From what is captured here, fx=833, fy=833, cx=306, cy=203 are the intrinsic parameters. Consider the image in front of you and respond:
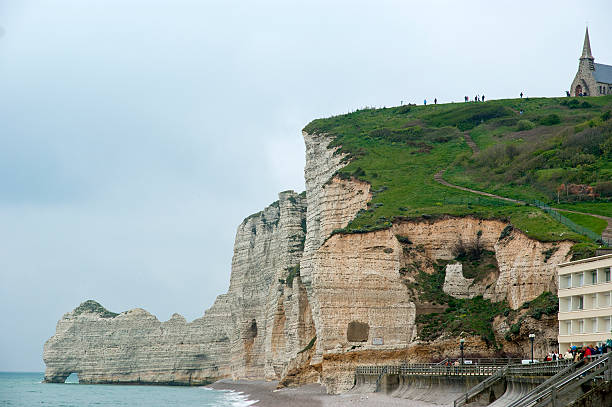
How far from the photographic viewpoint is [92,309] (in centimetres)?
13638

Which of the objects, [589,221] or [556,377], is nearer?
[556,377]

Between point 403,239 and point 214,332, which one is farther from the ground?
point 403,239

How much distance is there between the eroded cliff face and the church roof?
46.5 m

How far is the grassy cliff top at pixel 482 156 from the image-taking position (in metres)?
71.4

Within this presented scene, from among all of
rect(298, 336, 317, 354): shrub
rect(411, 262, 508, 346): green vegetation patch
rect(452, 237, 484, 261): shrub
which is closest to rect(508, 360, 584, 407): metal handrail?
rect(411, 262, 508, 346): green vegetation patch

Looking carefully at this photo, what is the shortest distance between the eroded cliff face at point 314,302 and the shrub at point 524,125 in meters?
25.4

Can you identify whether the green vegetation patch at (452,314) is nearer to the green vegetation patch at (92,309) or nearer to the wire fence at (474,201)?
the wire fence at (474,201)

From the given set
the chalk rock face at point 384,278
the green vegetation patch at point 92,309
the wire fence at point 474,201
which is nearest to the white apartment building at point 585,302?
the chalk rock face at point 384,278

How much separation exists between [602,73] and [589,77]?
8.75ft

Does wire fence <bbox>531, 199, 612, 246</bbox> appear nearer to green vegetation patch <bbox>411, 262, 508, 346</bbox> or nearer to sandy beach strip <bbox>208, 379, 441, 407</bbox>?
green vegetation patch <bbox>411, 262, 508, 346</bbox>

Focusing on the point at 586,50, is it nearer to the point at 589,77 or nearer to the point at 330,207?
the point at 589,77

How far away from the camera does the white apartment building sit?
44.5m

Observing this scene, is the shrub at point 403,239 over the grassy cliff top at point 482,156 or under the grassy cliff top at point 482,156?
under

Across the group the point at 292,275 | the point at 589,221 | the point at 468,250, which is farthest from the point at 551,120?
the point at 468,250
